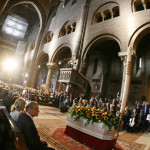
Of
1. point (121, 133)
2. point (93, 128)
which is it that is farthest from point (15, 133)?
point (121, 133)

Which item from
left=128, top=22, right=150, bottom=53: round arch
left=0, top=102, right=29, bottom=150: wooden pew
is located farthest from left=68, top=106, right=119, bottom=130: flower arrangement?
left=128, top=22, right=150, bottom=53: round arch

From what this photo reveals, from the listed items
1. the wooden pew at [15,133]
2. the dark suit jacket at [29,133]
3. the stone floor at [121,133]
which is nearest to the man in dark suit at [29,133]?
the dark suit jacket at [29,133]

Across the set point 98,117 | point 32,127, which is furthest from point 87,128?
point 32,127

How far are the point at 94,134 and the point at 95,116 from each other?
0.46 metres

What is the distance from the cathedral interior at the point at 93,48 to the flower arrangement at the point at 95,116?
4042 mm

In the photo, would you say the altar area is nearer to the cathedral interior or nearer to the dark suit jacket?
the dark suit jacket

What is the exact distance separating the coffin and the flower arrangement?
11cm

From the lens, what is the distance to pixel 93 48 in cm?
1152

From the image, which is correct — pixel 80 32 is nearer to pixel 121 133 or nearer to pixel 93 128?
pixel 121 133

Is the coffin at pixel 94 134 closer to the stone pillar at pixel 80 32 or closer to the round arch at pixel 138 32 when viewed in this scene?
the round arch at pixel 138 32

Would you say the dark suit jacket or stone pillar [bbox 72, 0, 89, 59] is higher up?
stone pillar [bbox 72, 0, 89, 59]

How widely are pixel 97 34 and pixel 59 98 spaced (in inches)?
258

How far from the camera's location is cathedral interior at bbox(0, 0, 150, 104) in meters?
9.05

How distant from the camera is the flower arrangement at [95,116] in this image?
3271mm
